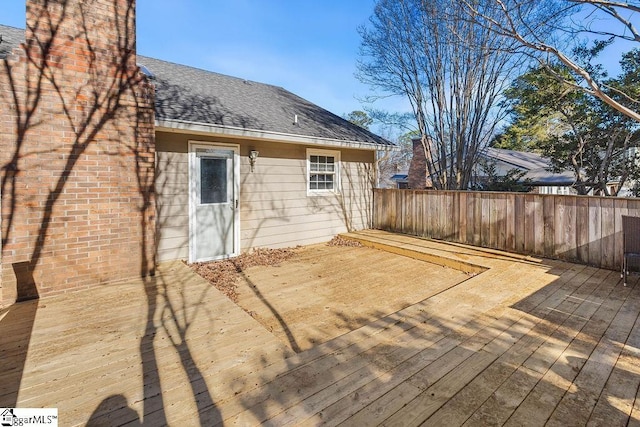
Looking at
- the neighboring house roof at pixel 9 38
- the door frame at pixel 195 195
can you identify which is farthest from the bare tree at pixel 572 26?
the neighboring house roof at pixel 9 38

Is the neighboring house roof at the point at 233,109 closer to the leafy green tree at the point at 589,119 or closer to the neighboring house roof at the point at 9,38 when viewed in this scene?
the neighboring house roof at the point at 9,38

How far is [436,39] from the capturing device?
8.73m

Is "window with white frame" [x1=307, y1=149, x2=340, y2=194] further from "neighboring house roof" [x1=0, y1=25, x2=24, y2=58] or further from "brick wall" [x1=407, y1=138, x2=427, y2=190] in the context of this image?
"brick wall" [x1=407, y1=138, x2=427, y2=190]

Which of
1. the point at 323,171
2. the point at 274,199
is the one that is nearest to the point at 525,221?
the point at 323,171

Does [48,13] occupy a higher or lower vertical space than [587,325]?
higher

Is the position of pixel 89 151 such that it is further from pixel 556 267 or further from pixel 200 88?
pixel 556 267

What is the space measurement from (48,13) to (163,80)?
A: 9.28ft

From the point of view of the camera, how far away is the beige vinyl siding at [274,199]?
536cm

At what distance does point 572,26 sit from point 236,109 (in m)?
6.48

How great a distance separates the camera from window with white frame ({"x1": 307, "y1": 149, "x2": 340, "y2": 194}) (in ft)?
24.4

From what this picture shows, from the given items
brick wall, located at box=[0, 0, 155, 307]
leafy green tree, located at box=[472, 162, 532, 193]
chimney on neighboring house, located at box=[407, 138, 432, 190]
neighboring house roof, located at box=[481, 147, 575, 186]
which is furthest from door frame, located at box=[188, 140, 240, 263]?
chimney on neighboring house, located at box=[407, 138, 432, 190]

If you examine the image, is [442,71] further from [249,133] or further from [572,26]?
[249,133]

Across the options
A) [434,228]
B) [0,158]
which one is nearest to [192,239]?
[0,158]

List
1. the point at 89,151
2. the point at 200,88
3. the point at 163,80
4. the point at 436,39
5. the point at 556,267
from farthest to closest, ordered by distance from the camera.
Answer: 1. the point at 436,39
2. the point at 200,88
3. the point at 163,80
4. the point at 556,267
5. the point at 89,151
